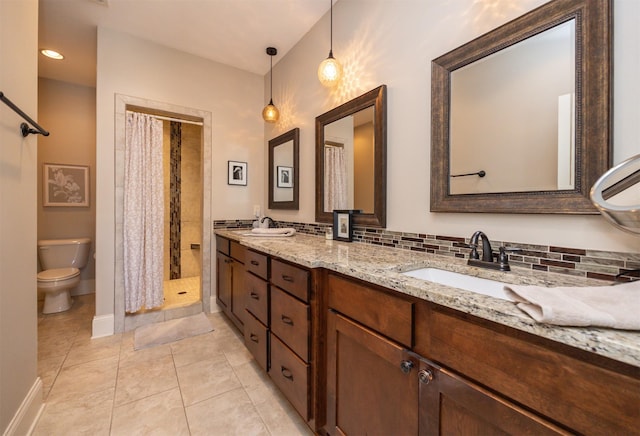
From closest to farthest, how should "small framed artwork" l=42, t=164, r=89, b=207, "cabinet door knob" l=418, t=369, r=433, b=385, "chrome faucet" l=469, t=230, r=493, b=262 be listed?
"cabinet door knob" l=418, t=369, r=433, b=385 → "chrome faucet" l=469, t=230, r=493, b=262 → "small framed artwork" l=42, t=164, r=89, b=207

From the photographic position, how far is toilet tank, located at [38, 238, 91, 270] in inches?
116

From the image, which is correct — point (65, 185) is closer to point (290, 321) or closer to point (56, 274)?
point (56, 274)

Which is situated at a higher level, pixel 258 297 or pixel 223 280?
pixel 258 297

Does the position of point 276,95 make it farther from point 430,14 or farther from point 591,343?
point 591,343

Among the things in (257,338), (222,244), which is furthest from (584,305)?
(222,244)

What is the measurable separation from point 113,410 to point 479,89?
2.57 metres

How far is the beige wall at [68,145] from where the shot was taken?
323 cm

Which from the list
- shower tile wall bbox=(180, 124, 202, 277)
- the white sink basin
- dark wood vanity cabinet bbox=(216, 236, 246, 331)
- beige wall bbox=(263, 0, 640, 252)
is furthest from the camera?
shower tile wall bbox=(180, 124, 202, 277)

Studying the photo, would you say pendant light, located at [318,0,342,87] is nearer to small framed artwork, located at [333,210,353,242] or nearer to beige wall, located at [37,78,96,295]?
small framed artwork, located at [333,210,353,242]

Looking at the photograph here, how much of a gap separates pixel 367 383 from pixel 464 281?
567 millimetres

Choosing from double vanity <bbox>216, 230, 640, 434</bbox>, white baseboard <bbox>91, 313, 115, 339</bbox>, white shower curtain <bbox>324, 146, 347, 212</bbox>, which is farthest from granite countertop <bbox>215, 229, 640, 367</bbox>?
white baseboard <bbox>91, 313, 115, 339</bbox>

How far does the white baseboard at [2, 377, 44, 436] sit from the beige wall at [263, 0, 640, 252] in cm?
199

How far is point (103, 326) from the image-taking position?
233 centimetres

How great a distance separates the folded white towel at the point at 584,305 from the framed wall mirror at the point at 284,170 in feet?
7.02
